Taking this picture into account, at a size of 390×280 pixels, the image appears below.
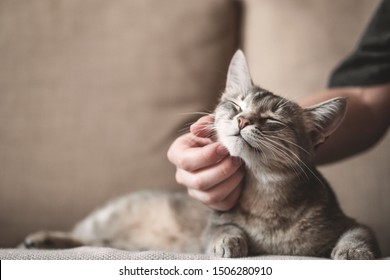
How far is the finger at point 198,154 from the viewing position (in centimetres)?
73

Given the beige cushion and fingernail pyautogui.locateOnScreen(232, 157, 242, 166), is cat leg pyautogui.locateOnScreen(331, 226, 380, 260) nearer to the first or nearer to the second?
fingernail pyautogui.locateOnScreen(232, 157, 242, 166)

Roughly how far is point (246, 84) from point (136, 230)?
1.95 feet

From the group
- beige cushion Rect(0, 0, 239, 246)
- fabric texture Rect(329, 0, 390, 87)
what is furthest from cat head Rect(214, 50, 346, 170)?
beige cushion Rect(0, 0, 239, 246)

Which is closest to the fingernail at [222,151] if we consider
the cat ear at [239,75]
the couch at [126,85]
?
the cat ear at [239,75]

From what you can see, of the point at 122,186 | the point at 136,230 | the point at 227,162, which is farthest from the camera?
the point at 122,186

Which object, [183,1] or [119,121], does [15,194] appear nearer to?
[119,121]

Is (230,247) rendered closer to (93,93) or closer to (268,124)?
(268,124)

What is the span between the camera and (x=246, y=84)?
81 centimetres

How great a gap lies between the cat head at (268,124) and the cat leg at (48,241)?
0.55 metres

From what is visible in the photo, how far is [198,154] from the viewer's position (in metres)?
0.73

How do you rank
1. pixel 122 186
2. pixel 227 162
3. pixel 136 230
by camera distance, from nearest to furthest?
pixel 227 162 < pixel 136 230 < pixel 122 186

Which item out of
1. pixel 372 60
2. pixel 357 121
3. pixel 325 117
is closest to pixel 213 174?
pixel 325 117

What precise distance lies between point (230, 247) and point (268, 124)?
229 millimetres

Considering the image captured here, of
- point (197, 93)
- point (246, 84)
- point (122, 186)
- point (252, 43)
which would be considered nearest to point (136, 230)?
point (122, 186)
